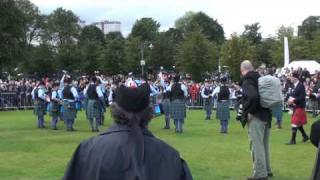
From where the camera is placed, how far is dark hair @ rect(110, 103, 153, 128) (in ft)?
11.9

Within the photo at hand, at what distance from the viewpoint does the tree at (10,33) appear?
137 ft

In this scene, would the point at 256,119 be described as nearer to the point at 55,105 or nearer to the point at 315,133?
the point at 315,133

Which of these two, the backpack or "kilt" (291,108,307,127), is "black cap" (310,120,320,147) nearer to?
the backpack

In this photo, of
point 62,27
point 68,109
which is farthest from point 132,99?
point 62,27

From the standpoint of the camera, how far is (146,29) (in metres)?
96.3

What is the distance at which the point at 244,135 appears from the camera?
58.3 feet

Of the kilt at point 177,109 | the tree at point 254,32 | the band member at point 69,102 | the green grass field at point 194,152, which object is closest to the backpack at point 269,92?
the green grass field at point 194,152

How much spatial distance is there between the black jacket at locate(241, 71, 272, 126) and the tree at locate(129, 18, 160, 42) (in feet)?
276

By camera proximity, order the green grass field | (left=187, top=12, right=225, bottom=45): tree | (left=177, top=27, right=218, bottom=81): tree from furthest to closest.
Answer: (left=187, top=12, right=225, bottom=45): tree < (left=177, top=27, right=218, bottom=81): tree < the green grass field

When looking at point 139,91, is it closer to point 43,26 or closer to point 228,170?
point 228,170

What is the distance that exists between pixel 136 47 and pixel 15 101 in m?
37.3

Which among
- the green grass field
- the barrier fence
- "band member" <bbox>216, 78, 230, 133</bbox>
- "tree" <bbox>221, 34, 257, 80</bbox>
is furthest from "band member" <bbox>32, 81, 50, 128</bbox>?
"tree" <bbox>221, 34, 257, 80</bbox>

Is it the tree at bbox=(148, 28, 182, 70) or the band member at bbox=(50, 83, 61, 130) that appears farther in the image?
the tree at bbox=(148, 28, 182, 70)

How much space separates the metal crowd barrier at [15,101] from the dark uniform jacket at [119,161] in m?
31.2
